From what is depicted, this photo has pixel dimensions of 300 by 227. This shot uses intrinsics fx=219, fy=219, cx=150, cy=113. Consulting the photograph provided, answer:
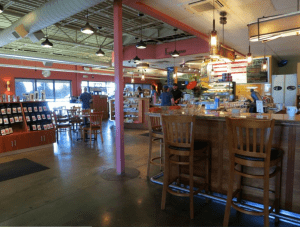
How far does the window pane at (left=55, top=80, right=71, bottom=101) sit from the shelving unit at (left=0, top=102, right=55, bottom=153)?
10.4 meters

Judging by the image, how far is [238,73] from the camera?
383 inches

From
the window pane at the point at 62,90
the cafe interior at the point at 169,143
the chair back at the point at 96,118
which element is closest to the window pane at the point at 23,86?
the window pane at the point at 62,90

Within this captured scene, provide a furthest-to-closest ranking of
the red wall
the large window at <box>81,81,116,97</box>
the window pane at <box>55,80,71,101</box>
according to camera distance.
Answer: the large window at <box>81,81,116,97</box> → the window pane at <box>55,80,71,101</box> → the red wall

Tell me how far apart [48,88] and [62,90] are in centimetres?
103

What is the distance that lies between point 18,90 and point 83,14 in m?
9.84

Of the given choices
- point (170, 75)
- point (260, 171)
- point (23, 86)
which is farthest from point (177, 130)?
point (23, 86)

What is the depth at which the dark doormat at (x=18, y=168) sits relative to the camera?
157 inches

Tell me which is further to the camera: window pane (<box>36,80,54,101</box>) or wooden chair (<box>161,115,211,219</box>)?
window pane (<box>36,80,54,101</box>)

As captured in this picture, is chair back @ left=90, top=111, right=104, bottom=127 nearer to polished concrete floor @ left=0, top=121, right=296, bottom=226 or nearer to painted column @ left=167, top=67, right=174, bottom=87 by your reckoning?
polished concrete floor @ left=0, top=121, right=296, bottom=226

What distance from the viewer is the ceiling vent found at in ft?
14.7

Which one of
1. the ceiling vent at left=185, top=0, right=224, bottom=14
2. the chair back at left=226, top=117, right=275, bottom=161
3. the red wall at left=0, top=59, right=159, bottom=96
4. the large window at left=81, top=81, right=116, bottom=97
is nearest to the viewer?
the chair back at left=226, top=117, right=275, bottom=161

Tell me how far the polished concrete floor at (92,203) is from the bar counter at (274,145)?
275 mm

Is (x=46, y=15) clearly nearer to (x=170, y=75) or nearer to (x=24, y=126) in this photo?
(x=24, y=126)

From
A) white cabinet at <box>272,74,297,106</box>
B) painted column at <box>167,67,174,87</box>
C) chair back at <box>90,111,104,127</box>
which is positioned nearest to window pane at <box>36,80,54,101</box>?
painted column at <box>167,67,174,87</box>
